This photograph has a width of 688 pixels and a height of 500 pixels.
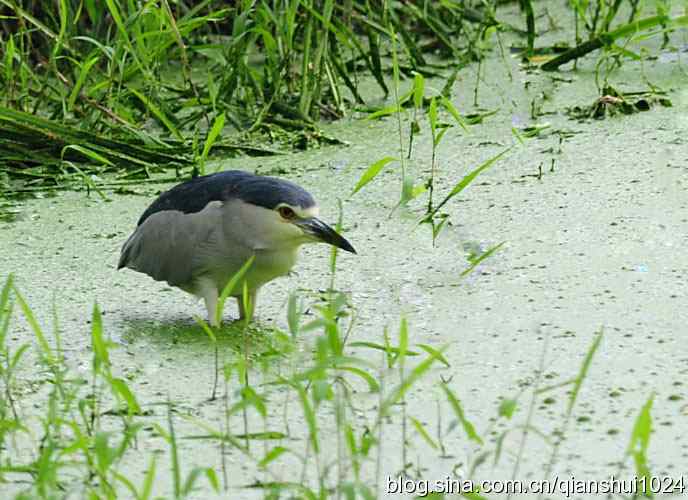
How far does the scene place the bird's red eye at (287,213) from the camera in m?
2.59

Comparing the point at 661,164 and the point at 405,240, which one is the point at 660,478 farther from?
the point at 661,164

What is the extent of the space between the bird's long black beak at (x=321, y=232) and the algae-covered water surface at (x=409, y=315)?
8cm

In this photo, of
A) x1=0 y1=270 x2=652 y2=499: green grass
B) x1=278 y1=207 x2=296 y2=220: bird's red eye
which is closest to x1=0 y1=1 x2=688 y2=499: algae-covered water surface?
x1=0 y1=270 x2=652 y2=499: green grass

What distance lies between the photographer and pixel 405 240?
3.05 m

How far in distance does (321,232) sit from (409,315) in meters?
0.23

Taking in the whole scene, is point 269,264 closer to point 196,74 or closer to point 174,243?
point 174,243

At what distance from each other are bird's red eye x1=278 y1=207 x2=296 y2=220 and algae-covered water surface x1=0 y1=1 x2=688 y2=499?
151 mm

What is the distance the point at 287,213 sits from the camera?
2.60 m

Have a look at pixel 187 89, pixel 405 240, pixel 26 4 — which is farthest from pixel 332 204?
pixel 26 4

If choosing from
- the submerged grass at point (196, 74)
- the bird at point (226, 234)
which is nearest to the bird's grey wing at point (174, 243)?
the bird at point (226, 234)

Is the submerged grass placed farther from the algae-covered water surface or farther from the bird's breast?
the bird's breast

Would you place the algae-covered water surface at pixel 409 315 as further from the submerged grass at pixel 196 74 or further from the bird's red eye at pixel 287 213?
the bird's red eye at pixel 287 213

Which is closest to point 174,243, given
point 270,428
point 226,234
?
point 226,234

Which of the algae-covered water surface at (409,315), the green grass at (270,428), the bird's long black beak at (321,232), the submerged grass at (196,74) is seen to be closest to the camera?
the green grass at (270,428)
